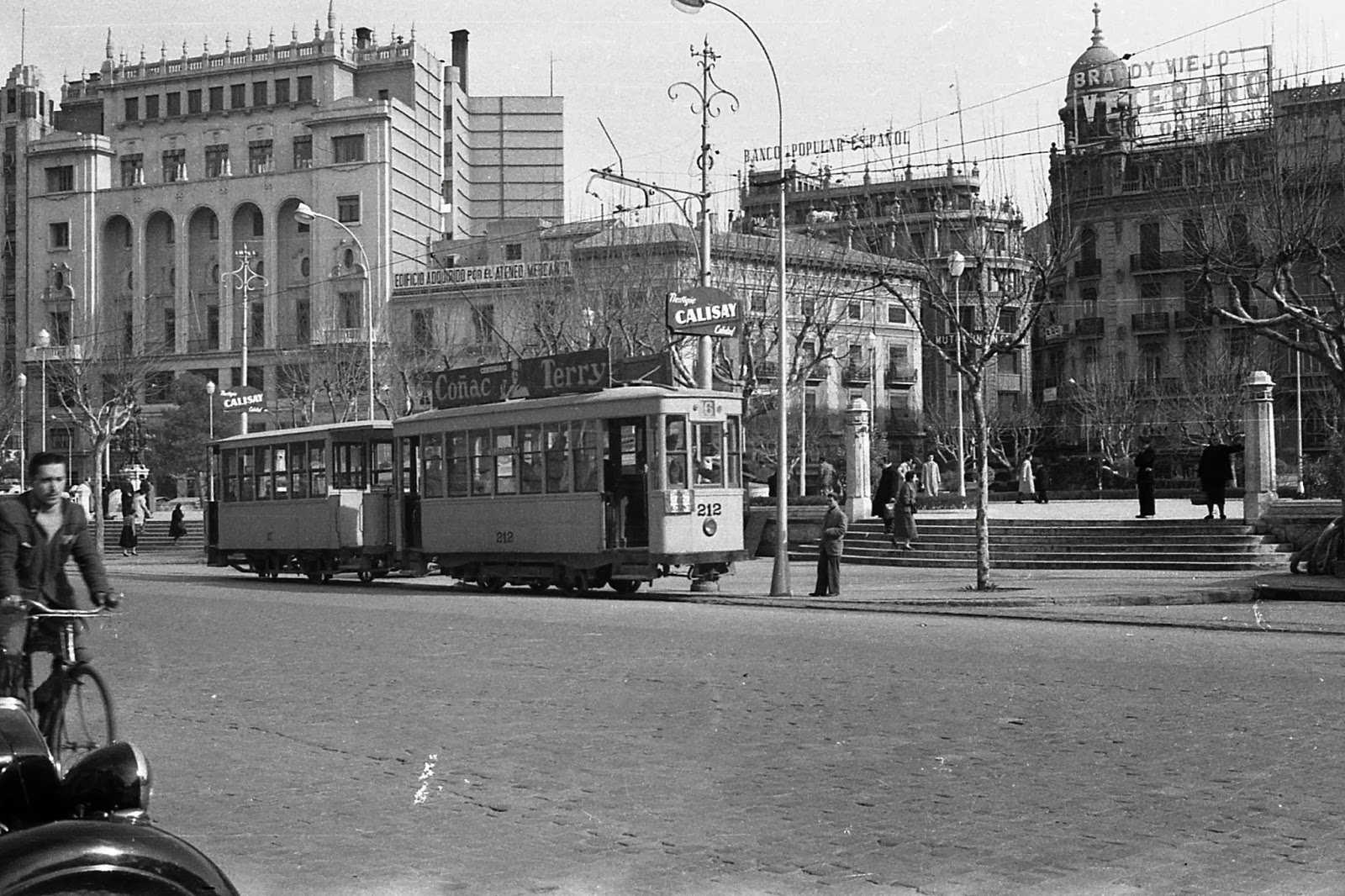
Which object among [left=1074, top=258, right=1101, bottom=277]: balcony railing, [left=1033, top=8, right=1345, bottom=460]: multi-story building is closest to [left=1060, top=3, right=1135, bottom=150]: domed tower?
[left=1033, top=8, right=1345, bottom=460]: multi-story building

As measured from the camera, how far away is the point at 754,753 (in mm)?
9250

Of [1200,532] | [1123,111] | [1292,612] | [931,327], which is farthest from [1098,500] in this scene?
[931,327]

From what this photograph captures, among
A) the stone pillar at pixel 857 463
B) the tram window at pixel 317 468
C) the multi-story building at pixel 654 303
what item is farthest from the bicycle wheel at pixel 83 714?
the stone pillar at pixel 857 463

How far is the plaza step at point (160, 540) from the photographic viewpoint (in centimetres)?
5184

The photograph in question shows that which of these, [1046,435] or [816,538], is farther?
[1046,435]

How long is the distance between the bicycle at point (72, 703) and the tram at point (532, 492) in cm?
1677

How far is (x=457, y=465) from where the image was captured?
28047mm

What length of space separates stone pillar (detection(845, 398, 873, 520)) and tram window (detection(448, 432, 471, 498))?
12.4 m

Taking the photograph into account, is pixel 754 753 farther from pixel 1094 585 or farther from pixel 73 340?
pixel 73 340

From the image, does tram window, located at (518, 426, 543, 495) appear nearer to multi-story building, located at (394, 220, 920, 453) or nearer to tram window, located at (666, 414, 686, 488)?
tram window, located at (666, 414, 686, 488)

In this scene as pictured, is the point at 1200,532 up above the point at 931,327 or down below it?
below

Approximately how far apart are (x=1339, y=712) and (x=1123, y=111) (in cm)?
6034

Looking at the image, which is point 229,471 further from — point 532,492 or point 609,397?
point 609,397

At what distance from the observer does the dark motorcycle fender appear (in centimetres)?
287
